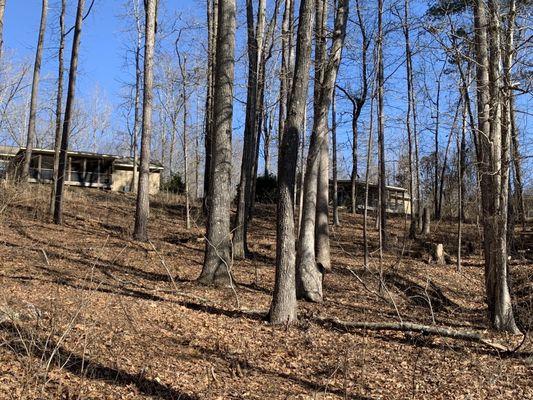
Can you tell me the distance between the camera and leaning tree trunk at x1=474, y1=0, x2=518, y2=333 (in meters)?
8.39

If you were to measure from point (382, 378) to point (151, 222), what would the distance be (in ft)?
49.1

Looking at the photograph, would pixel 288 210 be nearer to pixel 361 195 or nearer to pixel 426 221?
pixel 426 221

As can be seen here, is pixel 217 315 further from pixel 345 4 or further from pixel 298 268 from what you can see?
pixel 345 4

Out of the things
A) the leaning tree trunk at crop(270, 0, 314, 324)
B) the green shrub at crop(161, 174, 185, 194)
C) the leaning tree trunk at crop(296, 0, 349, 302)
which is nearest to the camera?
the leaning tree trunk at crop(270, 0, 314, 324)

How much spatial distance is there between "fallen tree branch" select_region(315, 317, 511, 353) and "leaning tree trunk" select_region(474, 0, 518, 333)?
2.42ft

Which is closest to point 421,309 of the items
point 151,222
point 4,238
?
point 4,238

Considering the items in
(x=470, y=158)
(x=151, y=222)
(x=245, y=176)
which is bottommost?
(x=151, y=222)

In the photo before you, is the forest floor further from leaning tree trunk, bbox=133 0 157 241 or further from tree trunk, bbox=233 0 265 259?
leaning tree trunk, bbox=133 0 157 241

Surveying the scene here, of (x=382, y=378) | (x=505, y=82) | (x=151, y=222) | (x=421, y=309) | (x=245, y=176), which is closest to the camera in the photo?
(x=382, y=378)

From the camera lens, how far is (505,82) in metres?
8.29

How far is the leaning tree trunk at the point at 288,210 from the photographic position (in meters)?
8.09

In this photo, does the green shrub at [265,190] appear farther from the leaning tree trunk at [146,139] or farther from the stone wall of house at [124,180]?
the leaning tree trunk at [146,139]

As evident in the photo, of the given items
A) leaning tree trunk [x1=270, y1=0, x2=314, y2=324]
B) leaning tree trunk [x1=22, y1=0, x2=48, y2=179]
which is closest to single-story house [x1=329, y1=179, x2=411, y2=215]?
leaning tree trunk [x1=22, y1=0, x2=48, y2=179]

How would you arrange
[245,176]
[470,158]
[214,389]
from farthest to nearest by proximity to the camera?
1. [470,158]
2. [245,176]
3. [214,389]
